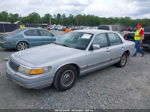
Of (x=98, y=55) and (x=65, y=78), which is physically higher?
(x=98, y=55)

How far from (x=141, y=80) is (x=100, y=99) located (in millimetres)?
1925

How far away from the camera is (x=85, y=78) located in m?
4.07

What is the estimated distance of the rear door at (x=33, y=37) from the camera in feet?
24.5

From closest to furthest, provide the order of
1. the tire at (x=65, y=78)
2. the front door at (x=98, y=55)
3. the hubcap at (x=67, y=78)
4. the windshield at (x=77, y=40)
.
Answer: the tire at (x=65, y=78) < the hubcap at (x=67, y=78) < the front door at (x=98, y=55) < the windshield at (x=77, y=40)

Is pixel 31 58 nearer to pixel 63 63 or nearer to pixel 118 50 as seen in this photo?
pixel 63 63

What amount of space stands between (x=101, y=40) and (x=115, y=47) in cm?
→ 71

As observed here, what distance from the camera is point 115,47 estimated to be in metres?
4.52

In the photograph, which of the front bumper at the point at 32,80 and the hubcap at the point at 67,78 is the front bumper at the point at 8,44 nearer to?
the front bumper at the point at 32,80

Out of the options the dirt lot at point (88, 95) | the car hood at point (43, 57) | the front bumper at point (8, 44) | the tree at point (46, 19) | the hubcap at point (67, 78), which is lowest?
the dirt lot at point (88, 95)

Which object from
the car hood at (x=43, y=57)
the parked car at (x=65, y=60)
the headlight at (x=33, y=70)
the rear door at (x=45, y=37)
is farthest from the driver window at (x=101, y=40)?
the rear door at (x=45, y=37)

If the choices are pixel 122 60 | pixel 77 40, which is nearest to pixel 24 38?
pixel 77 40

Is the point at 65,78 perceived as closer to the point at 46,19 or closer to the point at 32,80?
the point at 32,80

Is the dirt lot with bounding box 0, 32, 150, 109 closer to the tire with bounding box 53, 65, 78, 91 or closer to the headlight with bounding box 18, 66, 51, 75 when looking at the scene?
the tire with bounding box 53, 65, 78, 91

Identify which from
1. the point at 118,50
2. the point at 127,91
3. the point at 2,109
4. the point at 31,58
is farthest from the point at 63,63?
the point at 118,50
